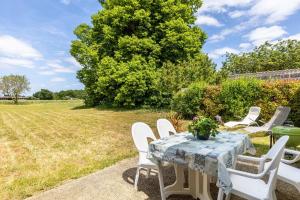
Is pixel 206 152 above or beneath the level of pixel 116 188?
above

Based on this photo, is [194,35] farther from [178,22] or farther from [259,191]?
[259,191]

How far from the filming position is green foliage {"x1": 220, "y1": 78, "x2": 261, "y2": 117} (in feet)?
35.9

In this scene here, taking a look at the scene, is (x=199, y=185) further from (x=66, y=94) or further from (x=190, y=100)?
(x=66, y=94)

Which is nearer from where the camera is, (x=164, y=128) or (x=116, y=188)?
(x=116, y=188)

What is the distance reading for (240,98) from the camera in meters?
11.1

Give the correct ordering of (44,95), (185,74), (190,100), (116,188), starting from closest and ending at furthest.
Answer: (116,188), (190,100), (185,74), (44,95)

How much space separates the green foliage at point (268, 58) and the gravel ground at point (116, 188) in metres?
24.6

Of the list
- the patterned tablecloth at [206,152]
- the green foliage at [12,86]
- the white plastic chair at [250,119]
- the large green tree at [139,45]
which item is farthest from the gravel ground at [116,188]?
the green foliage at [12,86]

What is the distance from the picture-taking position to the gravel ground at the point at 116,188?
4.04m

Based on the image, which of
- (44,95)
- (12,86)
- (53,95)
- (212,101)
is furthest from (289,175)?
(44,95)

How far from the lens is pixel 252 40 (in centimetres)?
3412

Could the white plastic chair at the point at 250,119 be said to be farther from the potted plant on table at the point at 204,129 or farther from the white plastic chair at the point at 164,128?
the potted plant on table at the point at 204,129

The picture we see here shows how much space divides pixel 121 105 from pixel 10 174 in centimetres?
1606

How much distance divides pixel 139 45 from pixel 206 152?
16532 mm
